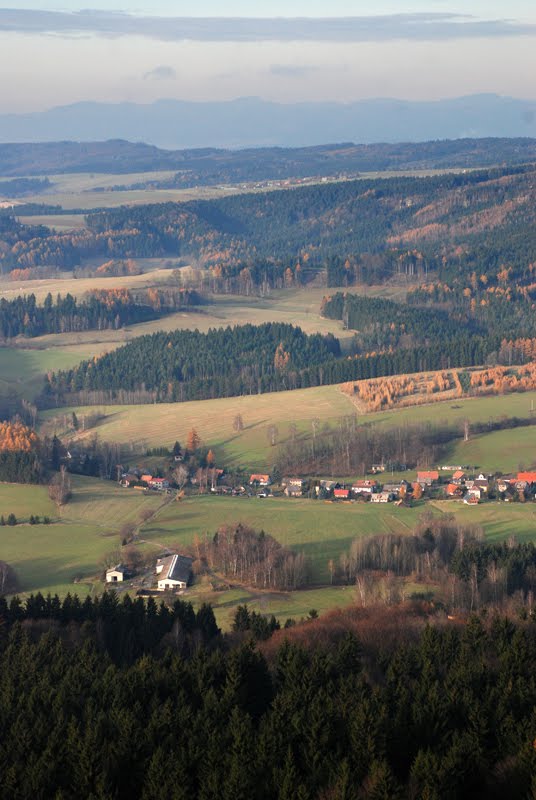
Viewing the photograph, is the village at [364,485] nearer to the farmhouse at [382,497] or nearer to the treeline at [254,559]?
the farmhouse at [382,497]

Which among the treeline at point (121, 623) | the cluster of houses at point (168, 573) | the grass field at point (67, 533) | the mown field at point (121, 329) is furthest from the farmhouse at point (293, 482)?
the mown field at point (121, 329)

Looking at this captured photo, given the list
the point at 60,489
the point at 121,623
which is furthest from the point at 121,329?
the point at 121,623

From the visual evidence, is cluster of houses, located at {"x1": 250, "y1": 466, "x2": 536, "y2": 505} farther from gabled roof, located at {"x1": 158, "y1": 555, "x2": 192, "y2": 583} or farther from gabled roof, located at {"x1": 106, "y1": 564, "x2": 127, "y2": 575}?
gabled roof, located at {"x1": 106, "y1": 564, "x2": 127, "y2": 575}

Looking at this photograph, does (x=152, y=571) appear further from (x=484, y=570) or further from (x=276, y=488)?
(x=276, y=488)

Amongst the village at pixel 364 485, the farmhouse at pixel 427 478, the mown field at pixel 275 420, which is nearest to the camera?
the village at pixel 364 485

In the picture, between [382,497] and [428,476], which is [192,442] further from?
[382,497]
